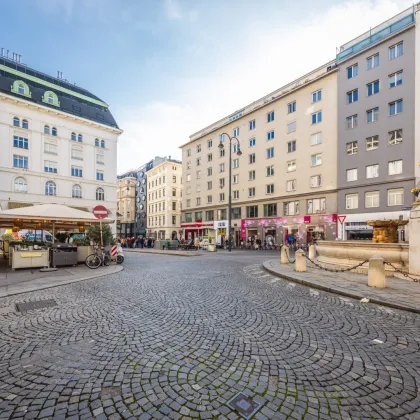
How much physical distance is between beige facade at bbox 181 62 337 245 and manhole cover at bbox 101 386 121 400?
3095 centimetres

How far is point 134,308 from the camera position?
567 cm

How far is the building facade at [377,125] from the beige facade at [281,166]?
149 centimetres

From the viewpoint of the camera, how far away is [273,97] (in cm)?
3962

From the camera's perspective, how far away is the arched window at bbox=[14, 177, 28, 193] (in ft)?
116

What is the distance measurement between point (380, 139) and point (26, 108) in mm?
46991

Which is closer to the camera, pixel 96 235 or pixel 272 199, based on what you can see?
pixel 96 235

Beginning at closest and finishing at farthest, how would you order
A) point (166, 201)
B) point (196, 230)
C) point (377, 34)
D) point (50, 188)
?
1. point (377, 34)
2. point (50, 188)
3. point (196, 230)
4. point (166, 201)

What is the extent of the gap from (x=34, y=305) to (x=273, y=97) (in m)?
41.6

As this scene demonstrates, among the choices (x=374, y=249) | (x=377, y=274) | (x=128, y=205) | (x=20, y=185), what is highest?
(x=20, y=185)

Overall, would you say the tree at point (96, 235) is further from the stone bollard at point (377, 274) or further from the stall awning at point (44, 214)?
the stone bollard at point (377, 274)

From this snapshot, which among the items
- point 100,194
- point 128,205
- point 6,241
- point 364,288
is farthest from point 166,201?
point 364,288

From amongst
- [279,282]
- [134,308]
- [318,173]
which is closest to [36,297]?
[134,308]

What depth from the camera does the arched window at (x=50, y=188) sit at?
124 feet

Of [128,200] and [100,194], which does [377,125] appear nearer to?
[100,194]
